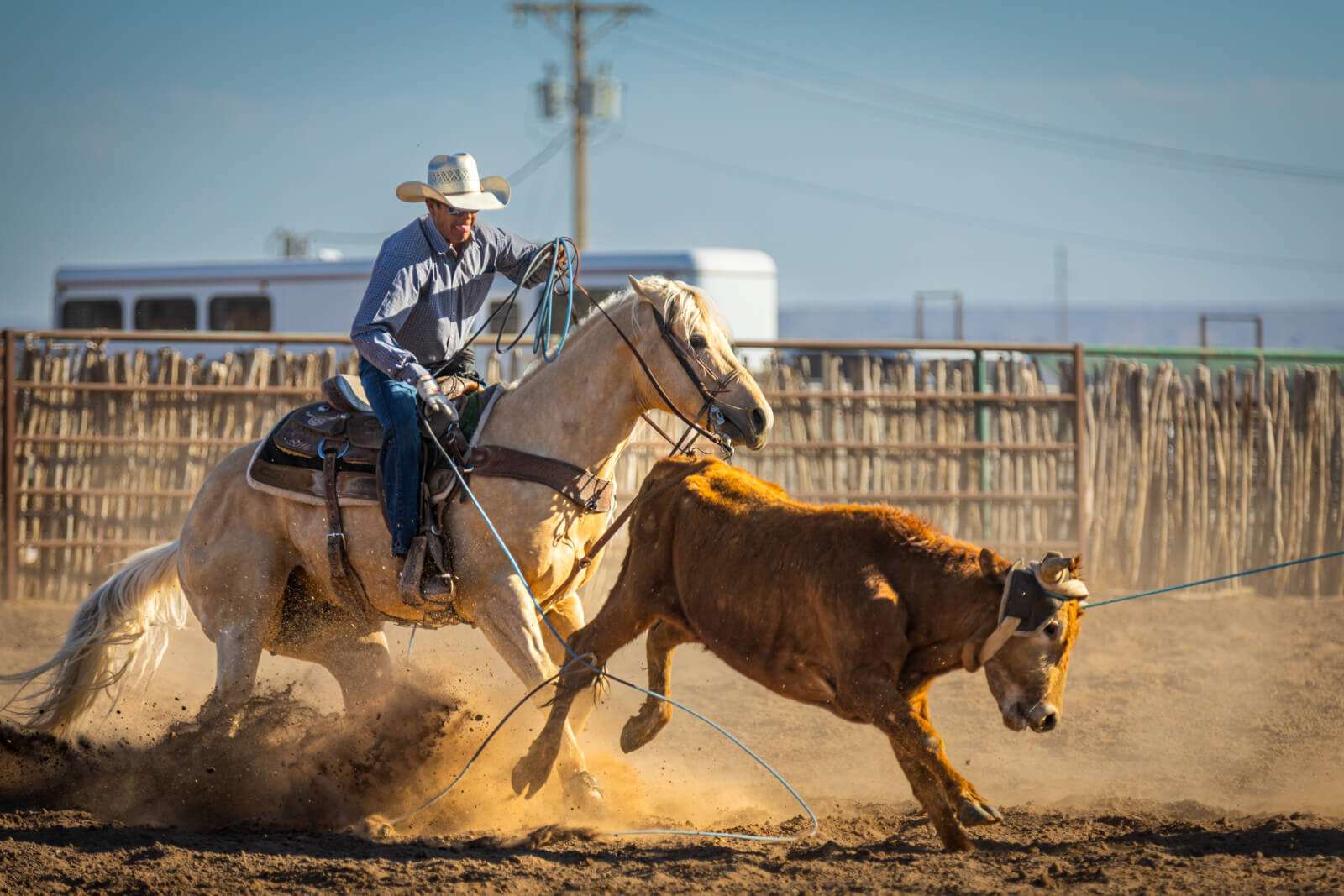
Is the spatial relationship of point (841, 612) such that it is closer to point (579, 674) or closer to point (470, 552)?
point (579, 674)

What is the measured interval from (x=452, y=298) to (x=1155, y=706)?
4.41m

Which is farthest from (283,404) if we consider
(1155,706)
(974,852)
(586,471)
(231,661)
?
(974,852)

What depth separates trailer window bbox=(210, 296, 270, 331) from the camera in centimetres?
1441

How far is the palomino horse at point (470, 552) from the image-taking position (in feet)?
14.4

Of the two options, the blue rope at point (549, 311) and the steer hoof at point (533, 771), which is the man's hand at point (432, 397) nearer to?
the blue rope at point (549, 311)

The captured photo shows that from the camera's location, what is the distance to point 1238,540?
1010cm

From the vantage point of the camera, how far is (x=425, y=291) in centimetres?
480

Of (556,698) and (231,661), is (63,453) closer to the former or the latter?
(231,661)

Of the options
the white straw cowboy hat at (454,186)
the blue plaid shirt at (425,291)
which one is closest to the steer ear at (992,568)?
the blue plaid shirt at (425,291)

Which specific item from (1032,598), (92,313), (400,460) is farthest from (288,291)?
(1032,598)

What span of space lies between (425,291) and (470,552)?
109cm

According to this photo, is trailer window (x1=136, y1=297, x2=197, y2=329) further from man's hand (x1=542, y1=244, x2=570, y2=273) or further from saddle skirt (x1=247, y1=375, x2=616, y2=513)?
man's hand (x1=542, y1=244, x2=570, y2=273)

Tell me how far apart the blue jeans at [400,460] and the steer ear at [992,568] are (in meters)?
2.09

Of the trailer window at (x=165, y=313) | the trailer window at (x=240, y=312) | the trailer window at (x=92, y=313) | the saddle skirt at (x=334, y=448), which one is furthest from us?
the trailer window at (x=92, y=313)
